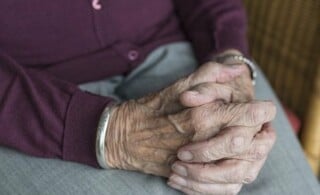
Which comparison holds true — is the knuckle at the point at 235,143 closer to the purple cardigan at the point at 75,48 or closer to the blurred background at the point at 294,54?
the purple cardigan at the point at 75,48

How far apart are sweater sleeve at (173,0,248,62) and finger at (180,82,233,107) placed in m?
0.15

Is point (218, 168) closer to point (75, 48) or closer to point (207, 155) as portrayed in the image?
point (207, 155)

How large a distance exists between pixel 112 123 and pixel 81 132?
0.05 metres

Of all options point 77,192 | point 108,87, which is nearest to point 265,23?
point 108,87

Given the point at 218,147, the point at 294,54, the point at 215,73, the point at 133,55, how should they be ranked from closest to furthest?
1. the point at 218,147
2. the point at 215,73
3. the point at 133,55
4. the point at 294,54

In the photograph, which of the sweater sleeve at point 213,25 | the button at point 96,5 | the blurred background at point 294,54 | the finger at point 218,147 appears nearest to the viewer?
→ the finger at point 218,147

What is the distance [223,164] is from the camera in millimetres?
767

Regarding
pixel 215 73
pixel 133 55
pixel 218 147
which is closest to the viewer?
pixel 218 147

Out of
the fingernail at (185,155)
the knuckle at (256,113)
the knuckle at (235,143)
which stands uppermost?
the knuckle at (256,113)

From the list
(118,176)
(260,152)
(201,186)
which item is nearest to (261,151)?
(260,152)

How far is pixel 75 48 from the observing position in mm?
917

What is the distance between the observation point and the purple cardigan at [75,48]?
0.80 meters

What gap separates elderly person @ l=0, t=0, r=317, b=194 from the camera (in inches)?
30.3

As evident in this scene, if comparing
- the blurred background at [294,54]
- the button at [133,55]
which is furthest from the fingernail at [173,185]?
the blurred background at [294,54]
